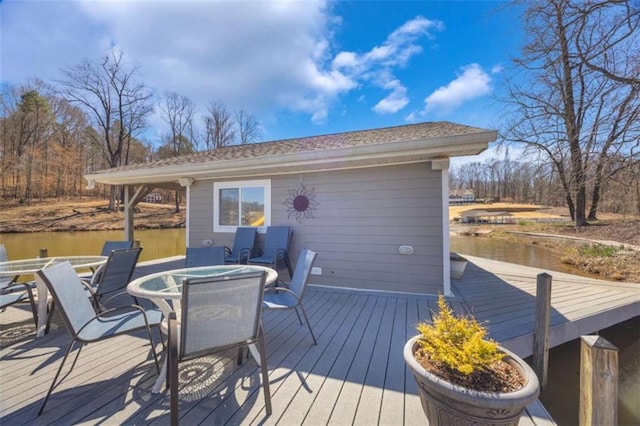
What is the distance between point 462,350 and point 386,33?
21.3 feet

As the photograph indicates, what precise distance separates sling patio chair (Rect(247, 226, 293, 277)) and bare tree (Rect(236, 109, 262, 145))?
18322 millimetres

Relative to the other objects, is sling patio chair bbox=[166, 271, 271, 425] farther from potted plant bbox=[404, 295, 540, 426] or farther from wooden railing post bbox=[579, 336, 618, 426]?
wooden railing post bbox=[579, 336, 618, 426]

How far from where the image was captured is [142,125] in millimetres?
18516

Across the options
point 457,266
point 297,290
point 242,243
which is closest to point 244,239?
point 242,243

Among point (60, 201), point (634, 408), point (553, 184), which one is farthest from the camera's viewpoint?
point (60, 201)

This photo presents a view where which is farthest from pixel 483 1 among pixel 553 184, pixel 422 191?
pixel 553 184

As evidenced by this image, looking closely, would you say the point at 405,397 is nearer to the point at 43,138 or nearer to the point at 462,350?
the point at 462,350

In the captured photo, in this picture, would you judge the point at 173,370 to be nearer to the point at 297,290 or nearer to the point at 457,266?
the point at 297,290

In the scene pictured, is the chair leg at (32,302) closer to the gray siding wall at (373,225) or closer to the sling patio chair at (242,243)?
the sling patio chair at (242,243)

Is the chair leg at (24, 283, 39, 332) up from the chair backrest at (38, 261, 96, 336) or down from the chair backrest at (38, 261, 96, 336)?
down

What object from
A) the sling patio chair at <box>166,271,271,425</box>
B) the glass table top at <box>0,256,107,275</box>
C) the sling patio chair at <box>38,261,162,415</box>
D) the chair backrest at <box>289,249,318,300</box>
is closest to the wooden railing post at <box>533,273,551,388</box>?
the chair backrest at <box>289,249,318,300</box>

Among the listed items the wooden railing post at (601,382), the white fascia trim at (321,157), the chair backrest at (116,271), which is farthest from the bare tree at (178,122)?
the wooden railing post at (601,382)

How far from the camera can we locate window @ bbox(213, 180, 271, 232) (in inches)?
205

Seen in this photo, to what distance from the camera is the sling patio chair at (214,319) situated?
1.52 metres
